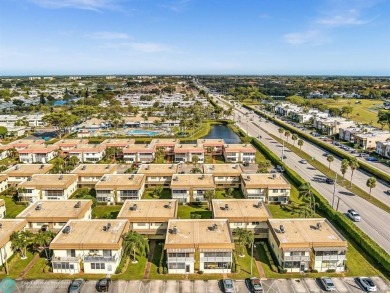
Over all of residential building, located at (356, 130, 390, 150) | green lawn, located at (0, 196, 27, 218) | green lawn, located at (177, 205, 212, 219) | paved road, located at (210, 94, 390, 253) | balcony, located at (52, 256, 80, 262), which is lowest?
green lawn, located at (0, 196, 27, 218)

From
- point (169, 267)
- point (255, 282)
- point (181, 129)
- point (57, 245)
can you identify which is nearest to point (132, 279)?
point (169, 267)

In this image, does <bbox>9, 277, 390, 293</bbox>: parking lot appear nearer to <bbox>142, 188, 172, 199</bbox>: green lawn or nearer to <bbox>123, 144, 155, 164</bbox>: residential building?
<bbox>142, 188, 172, 199</bbox>: green lawn

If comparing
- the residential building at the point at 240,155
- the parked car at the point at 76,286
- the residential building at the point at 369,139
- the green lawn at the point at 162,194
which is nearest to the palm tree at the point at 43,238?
the parked car at the point at 76,286

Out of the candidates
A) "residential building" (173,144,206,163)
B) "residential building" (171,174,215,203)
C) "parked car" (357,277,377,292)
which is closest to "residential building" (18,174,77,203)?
"residential building" (171,174,215,203)

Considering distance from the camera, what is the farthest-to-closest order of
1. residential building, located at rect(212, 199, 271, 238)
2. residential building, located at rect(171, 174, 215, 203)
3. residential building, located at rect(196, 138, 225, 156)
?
residential building, located at rect(196, 138, 225, 156)
residential building, located at rect(171, 174, 215, 203)
residential building, located at rect(212, 199, 271, 238)

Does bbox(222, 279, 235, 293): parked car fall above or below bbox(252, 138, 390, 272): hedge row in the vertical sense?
below

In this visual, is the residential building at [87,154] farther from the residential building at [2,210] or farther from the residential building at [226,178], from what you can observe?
the residential building at [226,178]

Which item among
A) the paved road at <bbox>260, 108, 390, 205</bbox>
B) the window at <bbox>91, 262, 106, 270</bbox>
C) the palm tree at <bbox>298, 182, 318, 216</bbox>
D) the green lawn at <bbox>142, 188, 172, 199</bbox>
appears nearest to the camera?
the window at <bbox>91, 262, 106, 270</bbox>

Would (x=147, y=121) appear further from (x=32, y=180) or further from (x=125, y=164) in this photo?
(x=32, y=180)
